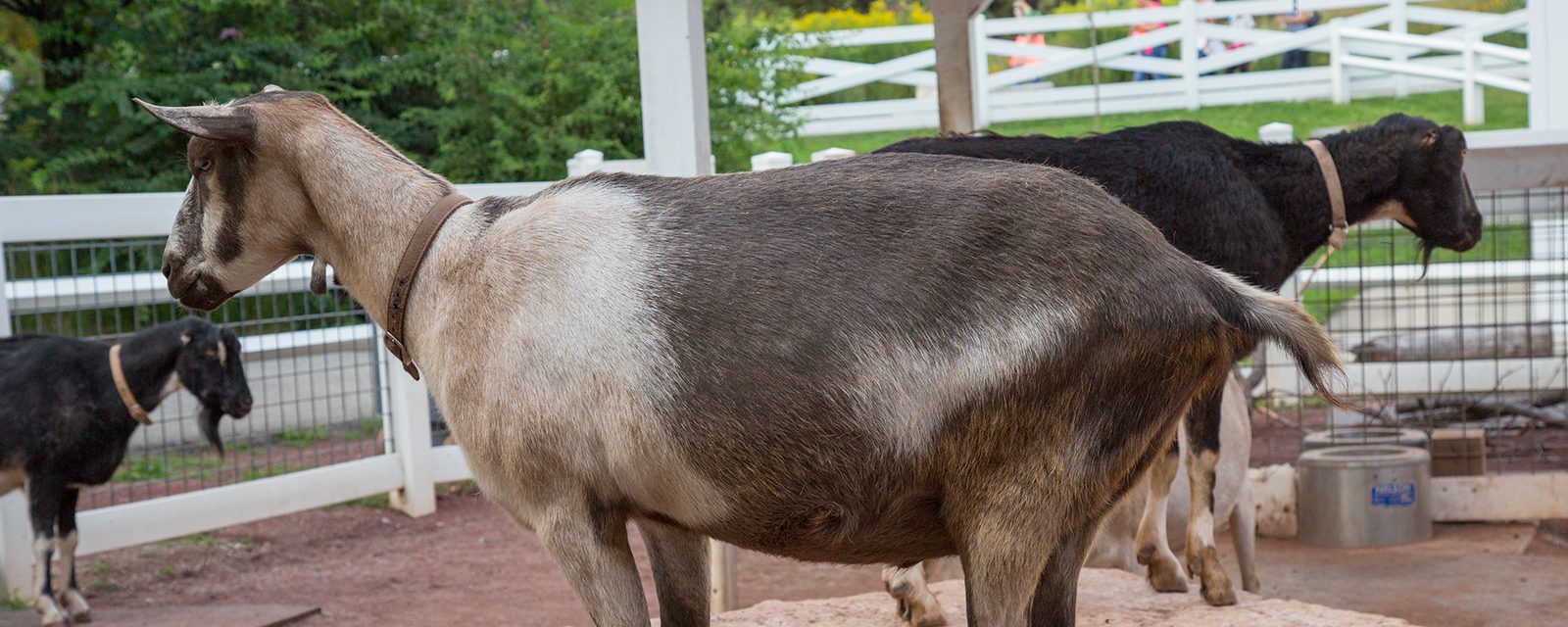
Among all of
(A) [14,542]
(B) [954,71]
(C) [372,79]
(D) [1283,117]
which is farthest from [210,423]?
(D) [1283,117]

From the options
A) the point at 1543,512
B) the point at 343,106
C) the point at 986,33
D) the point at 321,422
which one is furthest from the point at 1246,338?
the point at 986,33

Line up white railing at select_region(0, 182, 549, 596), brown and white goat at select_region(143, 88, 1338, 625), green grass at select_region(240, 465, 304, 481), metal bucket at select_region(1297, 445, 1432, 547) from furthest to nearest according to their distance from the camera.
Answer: green grass at select_region(240, 465, 304, 481) → metal bucket at select_region(1297, 445, 1432, 547) → white railing at select_region(0, 182, 549, 596) → brown and white goat at select_region(143, 88, 1338, 625)

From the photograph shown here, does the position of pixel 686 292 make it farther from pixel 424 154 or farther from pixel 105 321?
pixel 424 154

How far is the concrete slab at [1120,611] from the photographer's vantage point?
4336mm

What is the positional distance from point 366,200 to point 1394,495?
6.26 meters

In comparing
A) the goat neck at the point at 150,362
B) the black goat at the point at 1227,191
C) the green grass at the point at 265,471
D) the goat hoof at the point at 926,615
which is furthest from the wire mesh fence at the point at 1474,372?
the goat neck at the point at 150,362

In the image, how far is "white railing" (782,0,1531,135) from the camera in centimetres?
1773

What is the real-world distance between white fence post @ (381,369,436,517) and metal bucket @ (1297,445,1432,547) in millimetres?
5018

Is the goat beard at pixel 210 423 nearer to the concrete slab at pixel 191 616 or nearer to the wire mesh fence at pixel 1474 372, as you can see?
the concrete slab at pixel 191 616

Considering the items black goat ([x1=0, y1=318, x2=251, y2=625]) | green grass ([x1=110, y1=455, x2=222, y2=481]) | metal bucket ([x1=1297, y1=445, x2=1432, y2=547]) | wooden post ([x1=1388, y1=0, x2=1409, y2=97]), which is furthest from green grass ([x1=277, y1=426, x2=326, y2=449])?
wooden post ([x1=1388, y1=0, x2=1409, y2=97])

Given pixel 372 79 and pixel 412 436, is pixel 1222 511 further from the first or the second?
pixel 372 79

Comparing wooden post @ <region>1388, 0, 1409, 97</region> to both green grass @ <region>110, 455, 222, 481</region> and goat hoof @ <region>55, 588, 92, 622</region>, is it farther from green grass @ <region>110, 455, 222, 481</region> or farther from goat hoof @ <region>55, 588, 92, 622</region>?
goat hoof @ <region>55, 588, 92, 622</region>

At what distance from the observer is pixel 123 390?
243 inches

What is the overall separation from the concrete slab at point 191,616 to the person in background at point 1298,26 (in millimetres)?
15715
